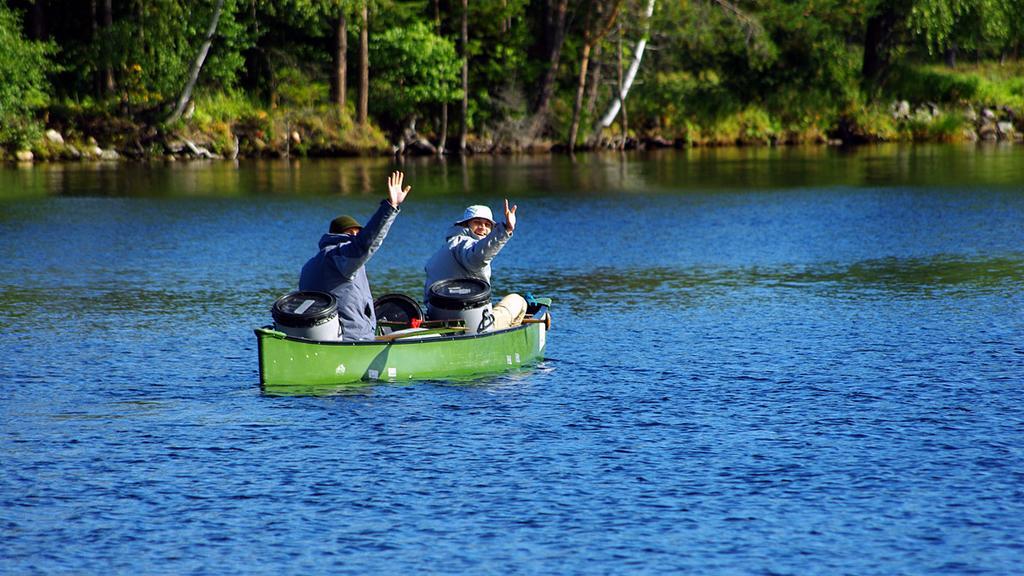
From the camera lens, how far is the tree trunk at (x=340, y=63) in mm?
60219

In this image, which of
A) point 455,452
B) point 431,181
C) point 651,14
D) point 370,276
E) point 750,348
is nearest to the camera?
point 455,452

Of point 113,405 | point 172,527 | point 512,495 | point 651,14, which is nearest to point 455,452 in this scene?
point 512,495

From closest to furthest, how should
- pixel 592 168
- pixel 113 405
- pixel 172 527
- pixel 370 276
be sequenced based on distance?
1. pixel 172 527
2. pixel 113 405
3. pixel 370 276
4. pixel 592 168

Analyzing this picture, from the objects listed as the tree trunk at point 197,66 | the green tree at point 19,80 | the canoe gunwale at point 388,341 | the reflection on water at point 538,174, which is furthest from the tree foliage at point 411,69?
the canoe gunwale at point 388,341

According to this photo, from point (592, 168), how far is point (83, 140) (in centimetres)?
2080

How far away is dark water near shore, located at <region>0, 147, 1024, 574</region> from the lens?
1070 centimetres

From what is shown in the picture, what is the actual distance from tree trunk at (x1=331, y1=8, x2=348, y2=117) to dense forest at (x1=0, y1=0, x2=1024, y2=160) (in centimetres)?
12

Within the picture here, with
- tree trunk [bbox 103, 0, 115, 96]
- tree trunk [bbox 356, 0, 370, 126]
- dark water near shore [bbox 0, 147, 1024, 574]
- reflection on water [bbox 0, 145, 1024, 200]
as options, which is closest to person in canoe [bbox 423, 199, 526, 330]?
dark water near shore [bbox 0, 147, 1024, 574]

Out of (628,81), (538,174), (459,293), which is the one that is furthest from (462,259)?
(628,81)

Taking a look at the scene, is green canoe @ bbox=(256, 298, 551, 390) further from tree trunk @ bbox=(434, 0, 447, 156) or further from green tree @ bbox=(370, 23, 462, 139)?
tree trunk @ bbox=(434, 0, 447, 156)

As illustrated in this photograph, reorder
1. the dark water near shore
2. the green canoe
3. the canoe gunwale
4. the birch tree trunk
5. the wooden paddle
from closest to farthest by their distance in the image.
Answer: the dark water near shore → the canoe gunwale → the green canoe → the wooden paddle → the birch tree trunk

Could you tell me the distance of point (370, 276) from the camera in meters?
26.2

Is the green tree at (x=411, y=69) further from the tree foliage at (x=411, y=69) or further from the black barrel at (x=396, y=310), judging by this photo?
the black barrel at (x=396, y=310)

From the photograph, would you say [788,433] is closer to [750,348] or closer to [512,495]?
[512,495]
